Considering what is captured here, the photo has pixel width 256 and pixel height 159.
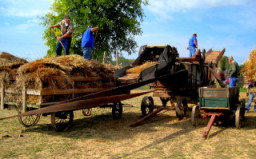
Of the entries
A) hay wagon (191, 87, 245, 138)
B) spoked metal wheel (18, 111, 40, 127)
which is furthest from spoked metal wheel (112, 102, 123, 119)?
hay wagon (191, 87, 245, 138)

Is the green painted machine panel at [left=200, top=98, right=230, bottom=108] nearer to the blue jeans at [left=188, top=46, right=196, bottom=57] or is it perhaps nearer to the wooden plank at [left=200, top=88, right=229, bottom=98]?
the wooden plank at [left=200, top=88, right=229, bottom=98]

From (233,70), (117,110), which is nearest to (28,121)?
(117,110)

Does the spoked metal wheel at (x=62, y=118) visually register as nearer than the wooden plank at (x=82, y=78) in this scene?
Yes

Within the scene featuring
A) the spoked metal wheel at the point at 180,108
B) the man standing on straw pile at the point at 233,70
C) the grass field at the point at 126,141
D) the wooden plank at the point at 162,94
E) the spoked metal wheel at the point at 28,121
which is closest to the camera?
the grass field at the point at 126,141

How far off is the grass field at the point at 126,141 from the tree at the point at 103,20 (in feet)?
54.0

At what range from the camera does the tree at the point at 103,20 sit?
23.2m

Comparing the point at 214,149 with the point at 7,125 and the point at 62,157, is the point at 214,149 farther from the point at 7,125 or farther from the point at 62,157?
the point at 7,125

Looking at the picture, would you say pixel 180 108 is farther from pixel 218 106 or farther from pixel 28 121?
pixel 28 121

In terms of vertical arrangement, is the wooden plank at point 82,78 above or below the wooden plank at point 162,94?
above

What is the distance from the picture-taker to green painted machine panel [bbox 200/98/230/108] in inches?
276

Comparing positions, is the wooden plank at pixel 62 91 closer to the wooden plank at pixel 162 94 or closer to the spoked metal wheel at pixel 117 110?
the spoked metal wheel at pixel 117 110

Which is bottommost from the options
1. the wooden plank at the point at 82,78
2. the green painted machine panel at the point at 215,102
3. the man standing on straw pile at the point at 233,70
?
the green painted machine panel at the point at 215,102

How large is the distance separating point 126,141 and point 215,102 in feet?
9.87

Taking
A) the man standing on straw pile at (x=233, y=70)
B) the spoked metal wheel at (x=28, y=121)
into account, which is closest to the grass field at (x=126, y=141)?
the spoked metal wheel at (x=28, y=121)
